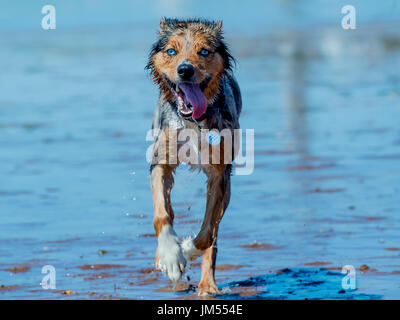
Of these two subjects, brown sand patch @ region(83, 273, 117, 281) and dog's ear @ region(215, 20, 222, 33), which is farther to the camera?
brown sand patch @ region(83, 273, 117, 281)

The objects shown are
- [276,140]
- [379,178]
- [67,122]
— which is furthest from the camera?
[67,122]

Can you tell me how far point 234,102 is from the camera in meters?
7.06

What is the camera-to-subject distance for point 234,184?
30.5ft

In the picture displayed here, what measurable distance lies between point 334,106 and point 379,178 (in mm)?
4638

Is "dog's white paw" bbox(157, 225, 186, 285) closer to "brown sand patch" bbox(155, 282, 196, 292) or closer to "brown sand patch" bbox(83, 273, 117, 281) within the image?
"brown sand patch" bbox(155, 282, 196, 292)

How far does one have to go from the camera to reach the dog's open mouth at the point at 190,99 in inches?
250

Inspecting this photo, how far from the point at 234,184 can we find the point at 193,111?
9.98ft

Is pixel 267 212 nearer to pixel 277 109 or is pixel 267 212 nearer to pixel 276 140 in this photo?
pixel 276 140

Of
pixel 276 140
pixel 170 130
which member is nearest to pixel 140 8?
pixel 276 140

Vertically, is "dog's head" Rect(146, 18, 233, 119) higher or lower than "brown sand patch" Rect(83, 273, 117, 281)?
higher

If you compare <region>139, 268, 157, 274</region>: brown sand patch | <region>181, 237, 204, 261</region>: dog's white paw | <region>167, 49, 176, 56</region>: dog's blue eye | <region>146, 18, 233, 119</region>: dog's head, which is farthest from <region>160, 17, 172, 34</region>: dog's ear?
<region>139, 268, 157, 274</region>: brown sand patch

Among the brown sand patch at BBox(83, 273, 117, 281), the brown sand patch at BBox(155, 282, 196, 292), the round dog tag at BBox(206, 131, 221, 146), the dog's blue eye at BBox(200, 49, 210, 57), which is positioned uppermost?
the dog's blue eye at BBox(200, 49, 210, 57)

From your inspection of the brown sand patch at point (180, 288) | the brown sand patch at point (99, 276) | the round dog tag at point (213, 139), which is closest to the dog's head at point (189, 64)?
the round dog tag at point (213, 139)

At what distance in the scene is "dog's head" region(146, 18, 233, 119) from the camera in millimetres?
6293
